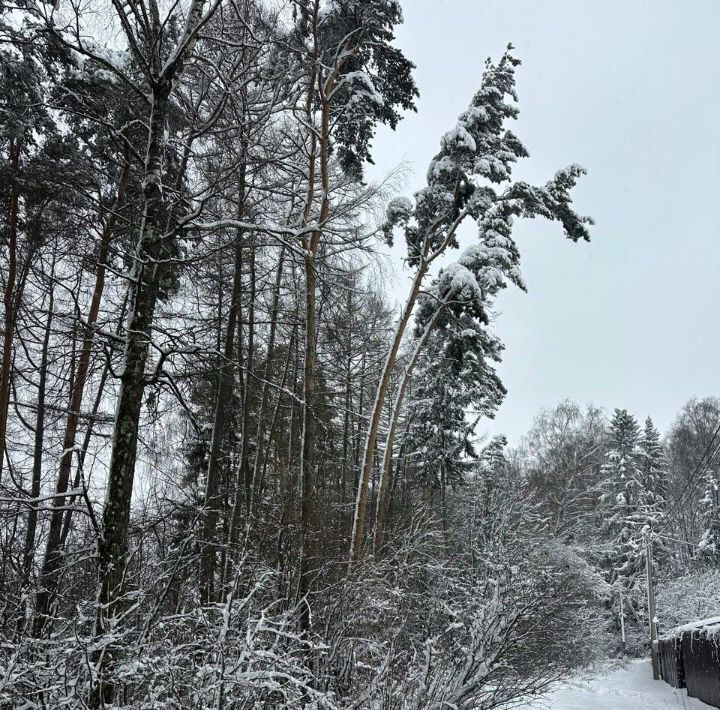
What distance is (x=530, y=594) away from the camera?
20.5ft

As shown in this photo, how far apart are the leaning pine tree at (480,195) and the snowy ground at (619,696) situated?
6.94 meters

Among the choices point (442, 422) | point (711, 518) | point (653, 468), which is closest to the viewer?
point (442, 422)

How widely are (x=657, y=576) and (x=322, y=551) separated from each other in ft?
103

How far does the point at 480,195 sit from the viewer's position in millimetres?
11016

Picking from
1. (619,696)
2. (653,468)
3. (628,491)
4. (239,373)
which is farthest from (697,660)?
(653,468)

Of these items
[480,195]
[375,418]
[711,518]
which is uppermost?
[480,195]

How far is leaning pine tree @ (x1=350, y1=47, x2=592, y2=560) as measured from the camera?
433 inches

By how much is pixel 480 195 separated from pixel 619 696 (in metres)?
14.2

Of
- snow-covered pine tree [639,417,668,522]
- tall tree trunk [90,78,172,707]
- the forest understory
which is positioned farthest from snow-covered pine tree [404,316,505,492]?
snow-covered pine tree [639,417,668,522]

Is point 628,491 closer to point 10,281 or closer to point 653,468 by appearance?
point 653,468

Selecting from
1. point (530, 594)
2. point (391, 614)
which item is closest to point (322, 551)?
point (391, 614)

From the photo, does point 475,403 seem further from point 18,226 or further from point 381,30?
point 18,226

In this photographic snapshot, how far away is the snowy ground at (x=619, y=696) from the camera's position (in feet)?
43.5

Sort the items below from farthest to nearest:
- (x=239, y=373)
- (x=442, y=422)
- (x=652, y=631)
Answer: (x=652, y=631) < (x=442, y=422) < (x=239, y=373)
